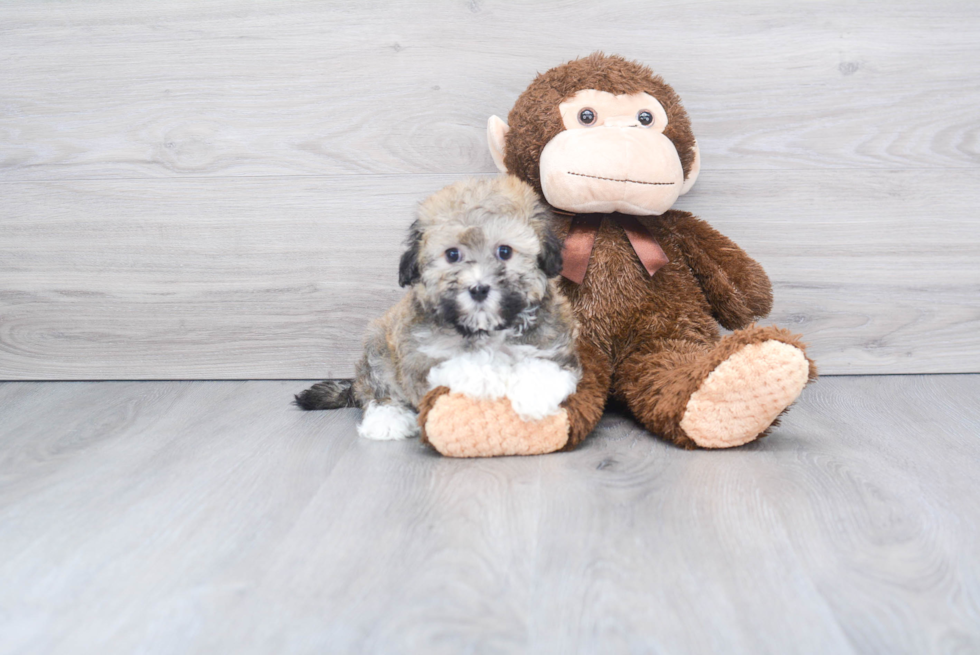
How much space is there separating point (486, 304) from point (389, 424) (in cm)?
39

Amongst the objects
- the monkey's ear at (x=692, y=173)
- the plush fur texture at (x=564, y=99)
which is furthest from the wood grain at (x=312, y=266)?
the plush fur texture at (x=564, y=99)

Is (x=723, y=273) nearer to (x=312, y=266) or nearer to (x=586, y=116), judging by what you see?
(x=586, y=116)

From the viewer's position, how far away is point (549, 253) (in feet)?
4.39

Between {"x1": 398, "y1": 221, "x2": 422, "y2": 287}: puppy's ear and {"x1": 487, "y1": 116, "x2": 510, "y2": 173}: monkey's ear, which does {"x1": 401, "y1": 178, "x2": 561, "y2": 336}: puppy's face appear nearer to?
{"x1": 398, "y1": 221, "x2": 422, "y2": 287}: puppy's ear

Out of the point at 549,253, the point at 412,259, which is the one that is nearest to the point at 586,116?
the point at 549,253

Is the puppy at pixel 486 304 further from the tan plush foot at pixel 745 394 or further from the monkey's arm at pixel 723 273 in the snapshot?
the monkey's arm at pixel 723 273

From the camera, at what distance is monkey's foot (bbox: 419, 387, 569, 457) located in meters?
1.34

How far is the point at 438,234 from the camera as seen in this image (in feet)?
4.29

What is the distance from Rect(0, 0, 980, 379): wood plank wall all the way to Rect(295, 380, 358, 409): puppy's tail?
0.76 feet

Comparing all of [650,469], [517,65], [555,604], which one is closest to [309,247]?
[517,65]

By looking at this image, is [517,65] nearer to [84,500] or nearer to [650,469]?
[650,469]

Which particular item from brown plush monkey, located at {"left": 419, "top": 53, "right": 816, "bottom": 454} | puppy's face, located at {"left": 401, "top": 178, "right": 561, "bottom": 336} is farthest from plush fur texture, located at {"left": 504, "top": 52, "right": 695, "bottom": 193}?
puppy's face, located at {"left": 401, "top": 178, "right": 561, "bottom": 336}

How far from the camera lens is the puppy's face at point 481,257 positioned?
1.28 m

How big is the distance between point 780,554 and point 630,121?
888 mm
